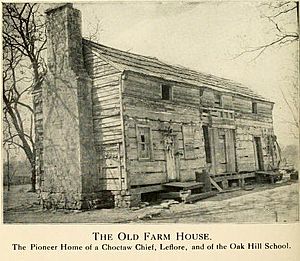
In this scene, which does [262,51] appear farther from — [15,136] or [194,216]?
[15,136]

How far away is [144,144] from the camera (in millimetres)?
2139

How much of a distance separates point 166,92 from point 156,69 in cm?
14

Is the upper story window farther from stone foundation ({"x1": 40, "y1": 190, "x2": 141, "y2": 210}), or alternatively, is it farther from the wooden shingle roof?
stone foundation ({"x1": 40, "y1": 190, "x2": 141, "y2": 210})

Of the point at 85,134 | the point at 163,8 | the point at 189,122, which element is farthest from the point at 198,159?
the point at 163,8

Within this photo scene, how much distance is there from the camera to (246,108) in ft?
7.33

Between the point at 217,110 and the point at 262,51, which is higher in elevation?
the point at 262,51

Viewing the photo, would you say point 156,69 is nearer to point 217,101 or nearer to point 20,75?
point 217,101

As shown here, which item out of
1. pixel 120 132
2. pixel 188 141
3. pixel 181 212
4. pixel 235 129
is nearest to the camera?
pixel 181 212

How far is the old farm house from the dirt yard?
0.05 meters

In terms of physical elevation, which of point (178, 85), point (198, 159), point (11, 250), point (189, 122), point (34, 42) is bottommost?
point (11, 250)

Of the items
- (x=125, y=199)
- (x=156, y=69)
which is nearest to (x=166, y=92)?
(x=156, y=69)

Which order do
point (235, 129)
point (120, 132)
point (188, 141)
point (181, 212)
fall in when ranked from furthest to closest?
point (235, 129), point (188, 141), point (120, 132), point (181, 212)

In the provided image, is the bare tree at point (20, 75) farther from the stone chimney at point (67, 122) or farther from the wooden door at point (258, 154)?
the wooden door at point (258, 154)

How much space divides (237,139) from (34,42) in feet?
3.09
